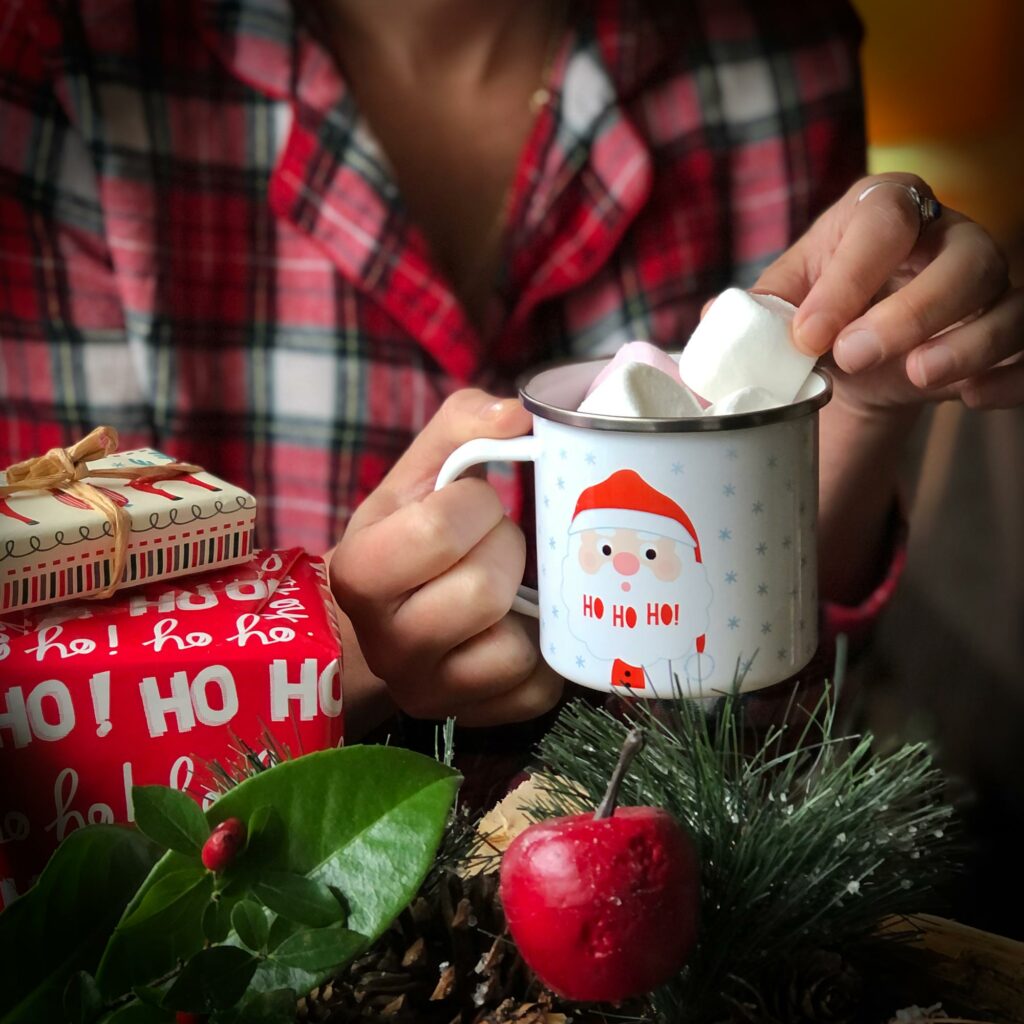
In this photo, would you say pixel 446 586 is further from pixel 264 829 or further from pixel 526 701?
pixel 264 829

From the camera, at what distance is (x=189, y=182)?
86 cm

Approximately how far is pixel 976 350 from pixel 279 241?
1.72 ft

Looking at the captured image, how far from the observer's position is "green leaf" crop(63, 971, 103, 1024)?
0.98ft

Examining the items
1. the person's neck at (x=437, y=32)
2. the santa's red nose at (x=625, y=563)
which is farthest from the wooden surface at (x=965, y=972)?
the person's neck at (x=437, y=32)

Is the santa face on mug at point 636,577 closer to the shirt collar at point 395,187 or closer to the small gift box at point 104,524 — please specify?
the small gift box at point 104,524

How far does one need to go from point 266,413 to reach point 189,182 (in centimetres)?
18

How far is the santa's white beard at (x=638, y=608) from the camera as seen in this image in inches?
15.2

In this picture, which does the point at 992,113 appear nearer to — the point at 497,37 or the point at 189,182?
the point at 497,37

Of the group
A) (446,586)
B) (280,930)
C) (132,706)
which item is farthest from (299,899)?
(446,586)

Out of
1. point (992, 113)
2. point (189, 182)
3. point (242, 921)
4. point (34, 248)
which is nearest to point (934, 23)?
point (992, 113)

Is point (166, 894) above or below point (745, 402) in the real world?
below

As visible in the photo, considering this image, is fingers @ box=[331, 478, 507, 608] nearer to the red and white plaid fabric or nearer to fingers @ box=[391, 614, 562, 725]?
fingers @ box=[391, 614, 562, 725]

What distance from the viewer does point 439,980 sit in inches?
12.9

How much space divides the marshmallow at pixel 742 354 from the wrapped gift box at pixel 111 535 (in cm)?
18
